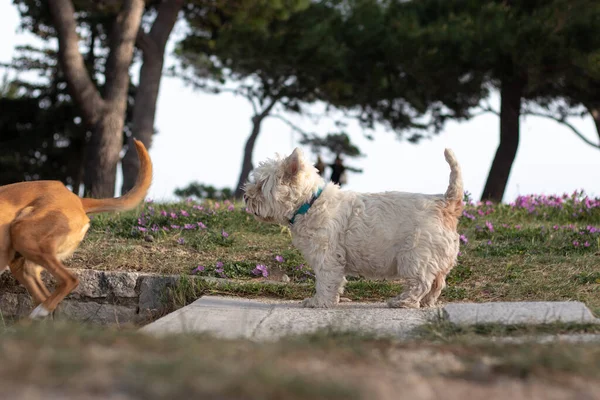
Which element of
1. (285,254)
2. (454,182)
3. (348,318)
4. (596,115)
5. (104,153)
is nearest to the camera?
(348,318)

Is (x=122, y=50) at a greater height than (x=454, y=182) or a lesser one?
greater

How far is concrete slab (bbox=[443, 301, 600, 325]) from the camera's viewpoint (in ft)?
15.8

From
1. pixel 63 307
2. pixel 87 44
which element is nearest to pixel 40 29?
pixel 87 44

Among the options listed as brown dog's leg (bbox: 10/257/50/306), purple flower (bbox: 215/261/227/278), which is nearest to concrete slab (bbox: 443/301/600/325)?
purple flower (bbox: 215/261/227/278)

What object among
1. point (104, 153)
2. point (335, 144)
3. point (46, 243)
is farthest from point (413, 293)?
point (335, 144)

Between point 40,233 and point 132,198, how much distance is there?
0.97m

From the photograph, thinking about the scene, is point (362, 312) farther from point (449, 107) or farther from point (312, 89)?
point (312, 89)

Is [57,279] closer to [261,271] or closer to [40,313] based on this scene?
[40,313]

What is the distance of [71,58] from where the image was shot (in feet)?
49.9

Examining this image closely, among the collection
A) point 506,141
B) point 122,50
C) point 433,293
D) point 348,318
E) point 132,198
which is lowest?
point 348,318

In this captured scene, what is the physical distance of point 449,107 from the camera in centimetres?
2083

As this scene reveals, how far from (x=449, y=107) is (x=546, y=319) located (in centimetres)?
1658

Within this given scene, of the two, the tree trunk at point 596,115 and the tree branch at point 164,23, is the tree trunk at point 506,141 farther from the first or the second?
the tree branch at point 164,23

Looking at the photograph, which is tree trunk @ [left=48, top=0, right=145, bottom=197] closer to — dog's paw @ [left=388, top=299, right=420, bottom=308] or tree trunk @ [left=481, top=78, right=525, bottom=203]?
tree trunk @ [left=481, top=78, right=525, bottom=203]
